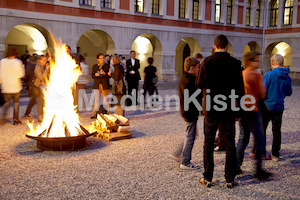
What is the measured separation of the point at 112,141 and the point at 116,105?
243 cm

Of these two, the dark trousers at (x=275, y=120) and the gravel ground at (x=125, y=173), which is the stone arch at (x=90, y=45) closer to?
the gravel ground at (x=125, y=173)

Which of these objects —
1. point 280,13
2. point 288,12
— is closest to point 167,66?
point 280,13

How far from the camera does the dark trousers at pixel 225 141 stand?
13.4 ft

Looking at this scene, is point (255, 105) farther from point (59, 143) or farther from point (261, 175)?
point (59, 143)

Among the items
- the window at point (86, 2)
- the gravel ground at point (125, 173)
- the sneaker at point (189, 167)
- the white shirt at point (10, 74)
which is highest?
the window at point (86, 2)

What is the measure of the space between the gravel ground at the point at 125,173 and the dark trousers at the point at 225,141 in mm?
240

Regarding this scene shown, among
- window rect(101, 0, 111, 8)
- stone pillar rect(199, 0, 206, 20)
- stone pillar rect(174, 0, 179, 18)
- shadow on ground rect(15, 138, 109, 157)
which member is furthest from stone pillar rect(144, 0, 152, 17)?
shadow on ground rect(15, 138, 109, 157)

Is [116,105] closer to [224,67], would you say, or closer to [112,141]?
[112,141]

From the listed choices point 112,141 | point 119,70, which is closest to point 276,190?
point 112,141

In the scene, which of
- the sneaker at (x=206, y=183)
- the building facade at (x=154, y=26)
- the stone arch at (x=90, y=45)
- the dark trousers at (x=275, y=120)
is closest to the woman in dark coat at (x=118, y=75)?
the dark trousers at (x=275, y=120)

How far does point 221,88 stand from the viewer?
402cm

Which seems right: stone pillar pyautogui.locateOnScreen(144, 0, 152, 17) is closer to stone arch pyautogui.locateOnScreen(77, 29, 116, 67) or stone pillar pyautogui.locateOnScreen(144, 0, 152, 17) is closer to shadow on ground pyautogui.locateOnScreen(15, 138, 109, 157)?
stone arch pyautogui.locateOnScreen(77, 29, 116, 67)

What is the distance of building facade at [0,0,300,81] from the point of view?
17.7 meters

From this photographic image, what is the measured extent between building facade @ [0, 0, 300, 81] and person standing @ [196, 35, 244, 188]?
15.1m
